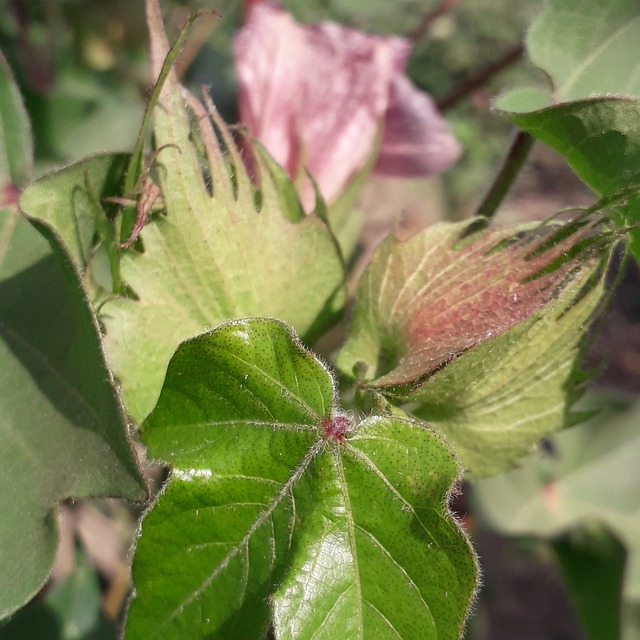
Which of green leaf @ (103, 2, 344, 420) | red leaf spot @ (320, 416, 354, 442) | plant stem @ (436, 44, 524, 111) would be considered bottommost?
plant stem @ (436, 44, 524, 111)

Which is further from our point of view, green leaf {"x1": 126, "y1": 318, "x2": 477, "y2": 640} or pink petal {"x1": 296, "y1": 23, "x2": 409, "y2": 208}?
pink petal {"x1": 296, "y1": 23, "x2": 409, "y2": 208}

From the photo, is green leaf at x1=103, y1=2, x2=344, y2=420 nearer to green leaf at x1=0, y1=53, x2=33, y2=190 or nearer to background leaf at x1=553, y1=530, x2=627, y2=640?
green leaf at x1=0, y1=53, x2=33, y2=190

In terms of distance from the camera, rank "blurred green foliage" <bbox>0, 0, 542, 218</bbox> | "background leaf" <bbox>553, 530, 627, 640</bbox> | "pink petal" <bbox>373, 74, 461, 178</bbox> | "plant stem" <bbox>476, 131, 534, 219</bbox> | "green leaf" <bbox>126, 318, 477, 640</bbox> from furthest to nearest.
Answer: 1. "background leaf" <bbox>553, 530, 627, 640</bbox>
2. "blurred green foliage" <bbox>0, 0, 542, 218</bbox>
3. "pink petal" <bbox>373, 74, 461, 178</bbox>
4. "plant stem" <bbox>476, 131, 534, 219</bbox>
5. "green leaf" <bbox>126, 318, 477, 640</bbox>

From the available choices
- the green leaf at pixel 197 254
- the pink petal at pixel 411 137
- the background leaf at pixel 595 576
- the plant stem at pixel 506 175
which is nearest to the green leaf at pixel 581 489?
the background leaf at pixel 595 576

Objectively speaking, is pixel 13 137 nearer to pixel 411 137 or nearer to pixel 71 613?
pixel 411 137

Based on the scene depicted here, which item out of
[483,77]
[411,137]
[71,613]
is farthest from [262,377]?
[483,77]

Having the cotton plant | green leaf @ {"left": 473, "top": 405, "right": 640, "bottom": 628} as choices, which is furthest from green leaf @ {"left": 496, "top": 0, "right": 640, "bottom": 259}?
green leaf @ {"left": 473, "top": 405, "right": 640, "bottom": 628}

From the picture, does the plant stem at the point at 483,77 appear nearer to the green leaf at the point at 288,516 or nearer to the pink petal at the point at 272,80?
the pink petal at the point at 272,80

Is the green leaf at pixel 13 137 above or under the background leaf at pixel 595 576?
above

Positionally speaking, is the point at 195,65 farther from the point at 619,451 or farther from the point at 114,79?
the point at 619,451
